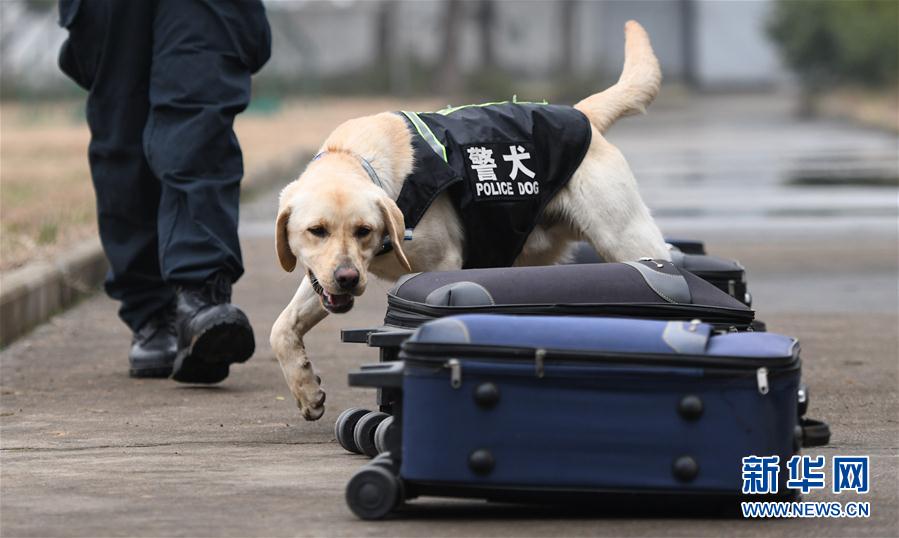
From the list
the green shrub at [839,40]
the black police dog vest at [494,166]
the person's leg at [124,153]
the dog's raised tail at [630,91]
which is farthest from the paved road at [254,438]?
the green shrub at [839,40]

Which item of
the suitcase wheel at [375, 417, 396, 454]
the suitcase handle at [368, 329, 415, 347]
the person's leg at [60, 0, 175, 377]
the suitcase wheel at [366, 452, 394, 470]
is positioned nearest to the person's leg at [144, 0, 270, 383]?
the person's leg at [60, 0, 175, 377]

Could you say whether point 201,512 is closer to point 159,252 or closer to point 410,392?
point 410,392

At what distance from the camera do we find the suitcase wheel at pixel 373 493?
3264 mm

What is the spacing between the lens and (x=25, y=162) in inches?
608

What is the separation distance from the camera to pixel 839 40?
39656mm

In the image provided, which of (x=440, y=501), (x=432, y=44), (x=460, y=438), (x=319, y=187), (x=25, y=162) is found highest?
(x=319, y=187)

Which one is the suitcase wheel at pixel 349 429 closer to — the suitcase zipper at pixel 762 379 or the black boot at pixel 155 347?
the suitcase zipper at pixel 762 379

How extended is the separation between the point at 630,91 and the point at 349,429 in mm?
2003

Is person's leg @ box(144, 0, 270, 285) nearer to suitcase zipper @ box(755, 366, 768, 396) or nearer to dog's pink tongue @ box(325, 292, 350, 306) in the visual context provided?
dog's pink tongue @ box(325, 292, 350, 306)

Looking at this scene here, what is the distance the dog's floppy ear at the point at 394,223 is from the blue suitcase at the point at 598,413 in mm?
1167

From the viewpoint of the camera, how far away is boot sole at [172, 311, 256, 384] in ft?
16.1

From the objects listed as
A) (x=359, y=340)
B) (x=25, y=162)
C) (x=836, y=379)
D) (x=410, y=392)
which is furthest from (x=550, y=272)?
(x=25, y=162)

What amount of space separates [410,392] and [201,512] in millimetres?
516

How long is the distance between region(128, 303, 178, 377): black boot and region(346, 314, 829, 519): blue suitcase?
7.92ft
